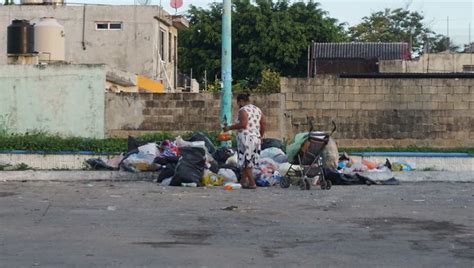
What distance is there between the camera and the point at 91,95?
934 inches

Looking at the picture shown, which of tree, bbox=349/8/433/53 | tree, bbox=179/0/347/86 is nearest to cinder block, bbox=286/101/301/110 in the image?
tree, bbox=179/0/347/86

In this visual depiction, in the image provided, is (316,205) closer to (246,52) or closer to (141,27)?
(141,27)

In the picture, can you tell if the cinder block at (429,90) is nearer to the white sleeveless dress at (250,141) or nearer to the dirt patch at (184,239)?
the white sleeveless dress at (250,141)

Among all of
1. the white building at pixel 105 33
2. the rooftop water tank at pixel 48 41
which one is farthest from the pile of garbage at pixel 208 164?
the white building at pixel 105 33

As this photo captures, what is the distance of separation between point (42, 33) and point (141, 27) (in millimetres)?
7717

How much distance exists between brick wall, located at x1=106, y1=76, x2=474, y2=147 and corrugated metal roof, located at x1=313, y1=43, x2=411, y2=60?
1675 centimetres

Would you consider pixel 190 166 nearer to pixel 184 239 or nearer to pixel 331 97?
pixel 184 239

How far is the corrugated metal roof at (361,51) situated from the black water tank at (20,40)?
667 inches

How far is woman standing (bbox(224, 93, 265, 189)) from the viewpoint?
1597 cm

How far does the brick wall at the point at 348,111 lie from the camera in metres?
23.7

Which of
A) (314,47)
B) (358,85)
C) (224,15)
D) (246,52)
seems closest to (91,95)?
(224,15)

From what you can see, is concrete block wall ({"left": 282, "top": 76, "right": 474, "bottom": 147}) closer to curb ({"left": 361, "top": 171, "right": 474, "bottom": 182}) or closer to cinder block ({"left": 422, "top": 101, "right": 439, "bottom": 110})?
cinder block ({"left": 422, "top": 101, "right": 439, "bottom": 110})

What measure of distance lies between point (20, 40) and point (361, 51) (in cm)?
1926

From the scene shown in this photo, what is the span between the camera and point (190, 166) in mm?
16266
